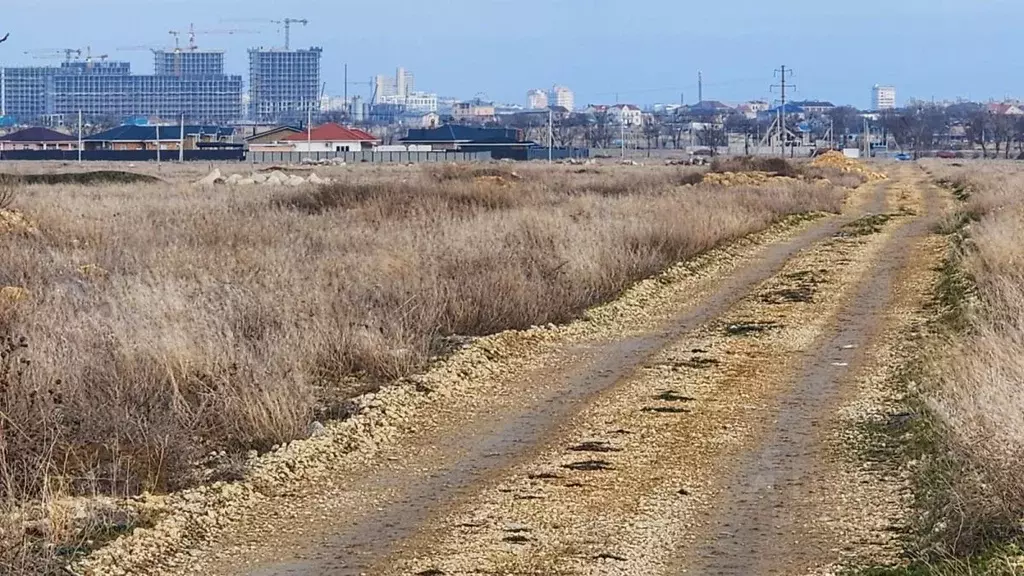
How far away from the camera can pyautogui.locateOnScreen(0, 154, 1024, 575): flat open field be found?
265 inches

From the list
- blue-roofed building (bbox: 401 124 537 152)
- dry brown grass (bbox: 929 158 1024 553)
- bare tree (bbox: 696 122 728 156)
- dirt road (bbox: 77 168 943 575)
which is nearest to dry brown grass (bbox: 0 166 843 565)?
dirt road (bbox: 77 168 943 575)

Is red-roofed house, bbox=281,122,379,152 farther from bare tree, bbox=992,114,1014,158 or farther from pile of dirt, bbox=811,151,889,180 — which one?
pile of dirt, bbox=811,151,889,180

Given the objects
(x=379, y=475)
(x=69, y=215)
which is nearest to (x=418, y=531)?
(x=379, y=475)

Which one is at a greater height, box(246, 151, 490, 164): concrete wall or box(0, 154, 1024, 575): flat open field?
box(246, 151, 490, 164): concrete wall

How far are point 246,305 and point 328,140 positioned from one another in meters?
121

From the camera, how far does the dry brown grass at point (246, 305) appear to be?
8430 millimetres

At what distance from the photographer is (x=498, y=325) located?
13.3 m

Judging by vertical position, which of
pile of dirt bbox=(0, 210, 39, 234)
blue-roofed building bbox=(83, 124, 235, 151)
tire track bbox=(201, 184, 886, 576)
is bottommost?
tire track bbox=(201, 184, 886, 576)

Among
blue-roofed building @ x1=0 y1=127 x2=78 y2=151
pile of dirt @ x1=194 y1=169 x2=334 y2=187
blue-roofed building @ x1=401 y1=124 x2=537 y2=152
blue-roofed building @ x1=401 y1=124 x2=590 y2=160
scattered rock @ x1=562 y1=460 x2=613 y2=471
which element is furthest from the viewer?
blue-roofed building @ x1=0 y1=127 x2=78 y2=151

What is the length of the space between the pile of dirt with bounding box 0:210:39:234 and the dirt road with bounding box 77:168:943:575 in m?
11.4

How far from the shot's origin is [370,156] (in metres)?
112

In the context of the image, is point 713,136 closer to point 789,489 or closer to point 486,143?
point 486,143

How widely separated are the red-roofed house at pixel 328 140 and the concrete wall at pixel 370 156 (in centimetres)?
966

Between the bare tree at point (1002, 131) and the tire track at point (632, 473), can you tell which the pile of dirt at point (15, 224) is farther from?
the bare tree at point (1002, 131)
